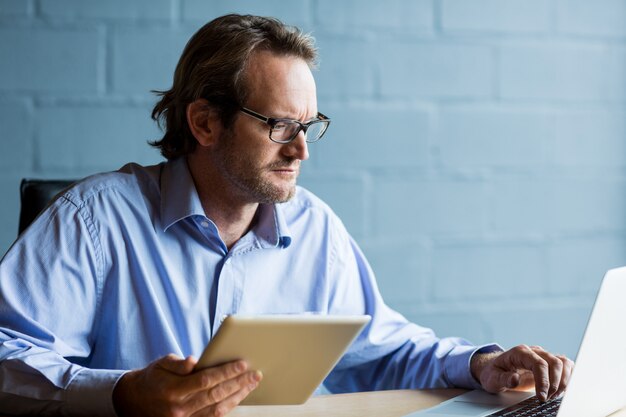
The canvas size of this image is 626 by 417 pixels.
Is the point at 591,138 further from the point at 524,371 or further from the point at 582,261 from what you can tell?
the point at 524,371

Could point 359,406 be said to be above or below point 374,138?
below

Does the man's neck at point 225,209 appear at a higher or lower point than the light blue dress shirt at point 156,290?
higher

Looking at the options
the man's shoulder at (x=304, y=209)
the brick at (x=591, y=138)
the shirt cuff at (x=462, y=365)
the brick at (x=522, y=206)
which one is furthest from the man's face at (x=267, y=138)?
the brick at (x=591, y=138)

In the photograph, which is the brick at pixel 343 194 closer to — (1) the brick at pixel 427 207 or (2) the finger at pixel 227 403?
(1) the brick at pixel 427 207

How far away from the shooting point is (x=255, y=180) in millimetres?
1646

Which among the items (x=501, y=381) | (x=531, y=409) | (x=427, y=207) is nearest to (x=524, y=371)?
(x=501, y=381)

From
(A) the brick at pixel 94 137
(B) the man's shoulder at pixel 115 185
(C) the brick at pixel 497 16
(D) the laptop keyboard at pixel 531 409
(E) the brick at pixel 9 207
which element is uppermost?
(C) the brick at pixel 497 16

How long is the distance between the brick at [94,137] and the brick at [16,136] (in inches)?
1.1

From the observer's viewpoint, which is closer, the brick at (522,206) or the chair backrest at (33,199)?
the chair backrest at (33,199)

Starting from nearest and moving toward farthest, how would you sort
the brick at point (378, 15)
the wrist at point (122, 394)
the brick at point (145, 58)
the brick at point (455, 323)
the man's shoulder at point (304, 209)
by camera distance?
1. the wrist at point (122, 394)
2. the man's shoulder at point (304, 209)
3. the brick at point (145, 58)
4. the brick at point (378, 15)
5. the brick at point (455, 323)

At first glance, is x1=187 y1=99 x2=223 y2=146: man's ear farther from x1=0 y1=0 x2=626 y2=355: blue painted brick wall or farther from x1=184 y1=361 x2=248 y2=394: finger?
x1=184 y1=361 x2=248 y2=394: finger

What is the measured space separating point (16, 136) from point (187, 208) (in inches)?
29.9

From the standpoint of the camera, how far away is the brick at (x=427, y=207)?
246 cm

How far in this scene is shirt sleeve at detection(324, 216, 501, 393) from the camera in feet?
5.27
